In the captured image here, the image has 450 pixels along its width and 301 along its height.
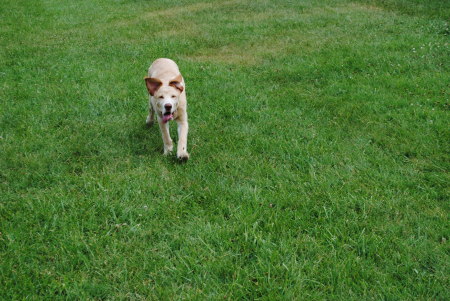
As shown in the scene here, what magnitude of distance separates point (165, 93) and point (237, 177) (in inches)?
56.5

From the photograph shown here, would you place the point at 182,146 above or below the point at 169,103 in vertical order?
below

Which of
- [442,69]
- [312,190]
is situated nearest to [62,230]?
[312,190]

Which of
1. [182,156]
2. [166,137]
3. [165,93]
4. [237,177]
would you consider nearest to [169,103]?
[165,93]

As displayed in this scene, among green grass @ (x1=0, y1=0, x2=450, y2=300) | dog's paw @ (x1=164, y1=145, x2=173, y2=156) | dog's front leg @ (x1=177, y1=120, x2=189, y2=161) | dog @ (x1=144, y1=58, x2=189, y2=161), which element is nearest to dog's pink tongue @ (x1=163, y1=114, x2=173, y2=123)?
dog @ (x1=144, y1=58, x2=189, y2=161)

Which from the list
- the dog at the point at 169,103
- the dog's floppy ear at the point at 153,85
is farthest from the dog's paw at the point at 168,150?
the dog's floppy ear at the point at 153,85

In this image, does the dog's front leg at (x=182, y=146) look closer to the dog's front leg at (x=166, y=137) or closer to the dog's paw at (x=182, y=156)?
the dog's paw at (x=182, y=156)

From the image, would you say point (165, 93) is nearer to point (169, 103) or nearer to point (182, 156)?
point (169, 103)

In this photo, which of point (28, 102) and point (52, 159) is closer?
point (52, 159)

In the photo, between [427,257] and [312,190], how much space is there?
4.52ft

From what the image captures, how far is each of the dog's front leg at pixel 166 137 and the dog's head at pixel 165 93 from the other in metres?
0.18

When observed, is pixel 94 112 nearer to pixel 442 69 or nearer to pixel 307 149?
pixel 307 149

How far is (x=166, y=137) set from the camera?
533 cm

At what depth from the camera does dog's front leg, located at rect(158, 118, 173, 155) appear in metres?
5.27

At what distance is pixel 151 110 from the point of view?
6.19m
